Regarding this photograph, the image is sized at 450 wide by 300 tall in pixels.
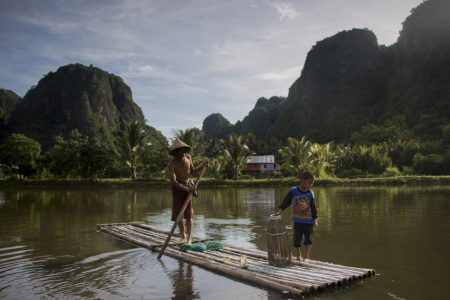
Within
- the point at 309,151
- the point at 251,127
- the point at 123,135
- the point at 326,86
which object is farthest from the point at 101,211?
the point at 251,127

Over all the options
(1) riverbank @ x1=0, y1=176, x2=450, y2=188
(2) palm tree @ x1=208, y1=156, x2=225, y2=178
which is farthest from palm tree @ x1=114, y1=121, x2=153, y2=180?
(2) palm tree @ x1=208, y1=156, x2=225, y2=178

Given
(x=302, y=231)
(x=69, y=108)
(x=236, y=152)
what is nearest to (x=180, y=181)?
(x=302, y=231)

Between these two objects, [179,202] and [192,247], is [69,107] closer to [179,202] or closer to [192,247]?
[179,202]

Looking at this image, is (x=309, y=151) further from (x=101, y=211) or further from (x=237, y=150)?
(x=101, y=211)

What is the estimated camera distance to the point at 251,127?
101750mm

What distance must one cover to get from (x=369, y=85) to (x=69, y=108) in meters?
66.4

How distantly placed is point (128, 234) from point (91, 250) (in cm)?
101

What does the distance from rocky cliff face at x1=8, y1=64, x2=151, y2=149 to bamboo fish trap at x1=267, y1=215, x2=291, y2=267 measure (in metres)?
72.1

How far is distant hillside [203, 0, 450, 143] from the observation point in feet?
182

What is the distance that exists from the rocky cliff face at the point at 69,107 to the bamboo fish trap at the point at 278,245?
72111mm

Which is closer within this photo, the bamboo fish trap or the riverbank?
the bamboo fish trap

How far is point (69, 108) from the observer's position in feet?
265

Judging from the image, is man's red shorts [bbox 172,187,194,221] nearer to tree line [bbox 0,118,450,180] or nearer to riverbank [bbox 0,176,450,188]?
riverbank [bbox 0,176,450,188]

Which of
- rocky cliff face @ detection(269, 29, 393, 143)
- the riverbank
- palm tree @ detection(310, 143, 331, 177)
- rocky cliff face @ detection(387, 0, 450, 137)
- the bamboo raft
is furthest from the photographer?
rocky cliff face @ detection(269, 29, 393, 143)
